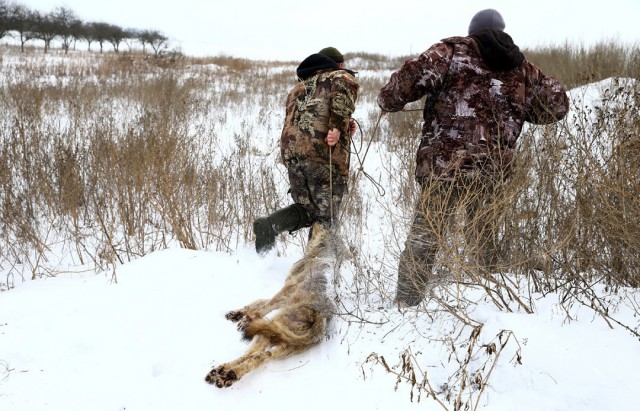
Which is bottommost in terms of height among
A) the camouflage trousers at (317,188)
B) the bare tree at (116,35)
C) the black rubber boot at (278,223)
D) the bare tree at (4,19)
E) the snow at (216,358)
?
the snow at (216,358)

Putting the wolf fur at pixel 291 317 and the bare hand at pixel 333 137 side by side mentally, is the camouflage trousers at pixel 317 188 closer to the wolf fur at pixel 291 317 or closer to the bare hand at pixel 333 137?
the bare hand at pixel 333 137

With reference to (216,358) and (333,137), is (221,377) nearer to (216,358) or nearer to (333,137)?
(216,358)

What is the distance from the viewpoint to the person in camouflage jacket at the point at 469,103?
215 cm

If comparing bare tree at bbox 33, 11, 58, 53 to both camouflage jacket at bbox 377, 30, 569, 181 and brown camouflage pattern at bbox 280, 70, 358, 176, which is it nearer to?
brown camouflage pattern at bbox 280, 70, 358, 176

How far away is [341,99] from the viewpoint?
2479 millimetres

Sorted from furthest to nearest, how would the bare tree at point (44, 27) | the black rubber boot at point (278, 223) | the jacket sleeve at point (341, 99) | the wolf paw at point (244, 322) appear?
the bare tree at point (44, 27) → the black rubber boot at point (278, 223) → the jacket sleeve at point (341, 99) → the wolf paw at point (244, 322)

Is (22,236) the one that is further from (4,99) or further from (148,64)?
(148,64)

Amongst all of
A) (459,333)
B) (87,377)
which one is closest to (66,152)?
(87,377)

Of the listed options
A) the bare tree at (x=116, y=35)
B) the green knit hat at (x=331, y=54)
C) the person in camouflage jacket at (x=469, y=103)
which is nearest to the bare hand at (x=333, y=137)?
the person in camouflage jacket at (x=469, y=103)

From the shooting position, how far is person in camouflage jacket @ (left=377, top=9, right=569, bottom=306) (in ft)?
7.04

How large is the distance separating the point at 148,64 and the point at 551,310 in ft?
52.0

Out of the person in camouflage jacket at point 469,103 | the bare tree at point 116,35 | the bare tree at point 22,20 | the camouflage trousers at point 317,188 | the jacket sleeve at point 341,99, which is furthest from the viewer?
the bare tree at point 116,35

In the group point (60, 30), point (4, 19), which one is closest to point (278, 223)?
point (4, 19)

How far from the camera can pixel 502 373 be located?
1549 mm
